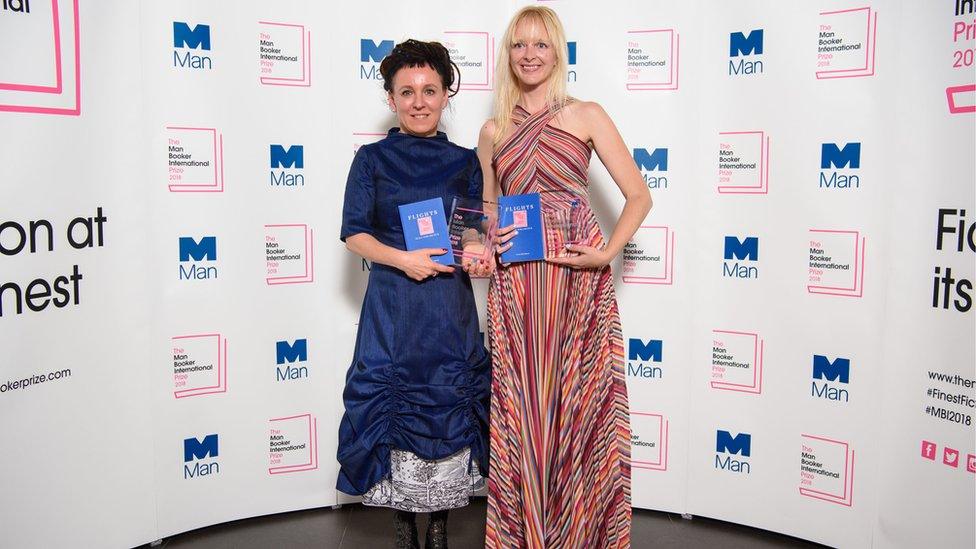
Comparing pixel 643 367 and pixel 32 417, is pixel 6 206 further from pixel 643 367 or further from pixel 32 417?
pixel 643 367

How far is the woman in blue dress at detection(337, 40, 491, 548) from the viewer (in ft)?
8.21

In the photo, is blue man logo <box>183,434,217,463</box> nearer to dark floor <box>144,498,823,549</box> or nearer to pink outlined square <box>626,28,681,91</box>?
dark floor <box>144,498,823,549</box>

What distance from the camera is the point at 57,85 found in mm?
2570

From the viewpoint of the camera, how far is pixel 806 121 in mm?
3098

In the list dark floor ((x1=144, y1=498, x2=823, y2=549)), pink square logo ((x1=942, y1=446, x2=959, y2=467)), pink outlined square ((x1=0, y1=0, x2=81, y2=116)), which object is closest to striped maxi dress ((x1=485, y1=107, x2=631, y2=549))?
dark floor ((x1=144, y1=498, x2=823, y2=549))

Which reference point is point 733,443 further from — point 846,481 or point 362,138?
point 362,138

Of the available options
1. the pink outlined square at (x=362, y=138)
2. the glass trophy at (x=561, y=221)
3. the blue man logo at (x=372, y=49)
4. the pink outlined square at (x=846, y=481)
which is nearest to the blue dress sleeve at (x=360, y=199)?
the glass trophy at (x=561, y=221)

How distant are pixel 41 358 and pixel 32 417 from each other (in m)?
0.21

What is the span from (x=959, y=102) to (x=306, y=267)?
271cm

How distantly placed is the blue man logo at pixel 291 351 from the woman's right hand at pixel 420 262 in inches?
46.8

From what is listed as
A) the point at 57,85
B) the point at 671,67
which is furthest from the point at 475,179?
the point at 57,85

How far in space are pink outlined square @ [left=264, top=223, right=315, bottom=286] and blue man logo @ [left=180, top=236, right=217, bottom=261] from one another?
270 millimetres

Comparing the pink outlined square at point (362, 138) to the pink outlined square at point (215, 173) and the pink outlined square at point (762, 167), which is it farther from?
the pink outlined square at point (762, 167)

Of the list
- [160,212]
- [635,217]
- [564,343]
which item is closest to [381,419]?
[564,343]
